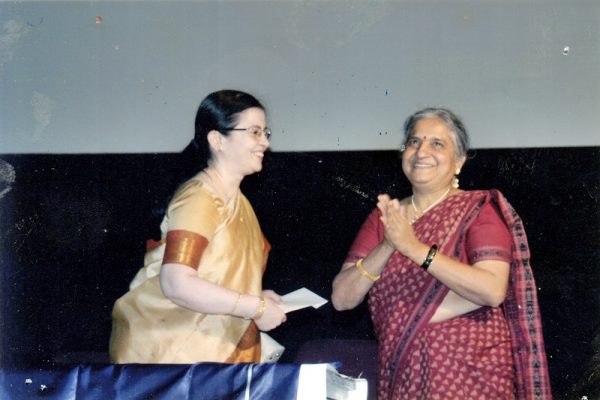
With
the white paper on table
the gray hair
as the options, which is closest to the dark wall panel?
the gray hair

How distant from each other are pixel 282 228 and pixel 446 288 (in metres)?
1.54

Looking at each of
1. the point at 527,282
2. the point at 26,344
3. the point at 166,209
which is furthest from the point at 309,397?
the point at 26,344

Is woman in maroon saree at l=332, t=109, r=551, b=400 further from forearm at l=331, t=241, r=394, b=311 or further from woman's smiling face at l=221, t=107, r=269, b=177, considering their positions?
woman's smiling face at l=221, t=107, r=269, b=177

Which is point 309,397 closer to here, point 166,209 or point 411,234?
point 411,234

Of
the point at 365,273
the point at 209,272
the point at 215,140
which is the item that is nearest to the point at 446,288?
the point at 365,273

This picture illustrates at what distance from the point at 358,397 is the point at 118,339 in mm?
836

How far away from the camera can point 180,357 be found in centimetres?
165

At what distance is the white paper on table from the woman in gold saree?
30 mm

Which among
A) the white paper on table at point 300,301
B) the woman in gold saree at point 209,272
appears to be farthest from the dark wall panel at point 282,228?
the white paper on table at point 300,301

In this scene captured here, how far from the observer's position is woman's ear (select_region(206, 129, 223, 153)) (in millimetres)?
1732

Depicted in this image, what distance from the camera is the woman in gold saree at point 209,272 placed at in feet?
5.05

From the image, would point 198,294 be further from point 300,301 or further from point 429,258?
point 429,258

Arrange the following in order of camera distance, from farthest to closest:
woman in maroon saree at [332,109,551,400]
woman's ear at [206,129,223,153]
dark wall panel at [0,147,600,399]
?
dark wall panel at [0,147,600,399] → woman's ear at [206,129,223,153] → woman in maroon saree at [332,109,551,400]

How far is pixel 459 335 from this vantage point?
167cm
